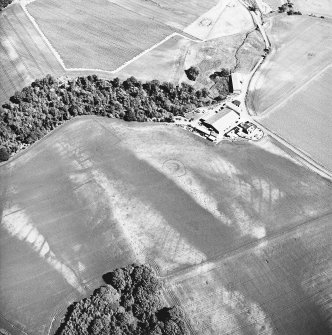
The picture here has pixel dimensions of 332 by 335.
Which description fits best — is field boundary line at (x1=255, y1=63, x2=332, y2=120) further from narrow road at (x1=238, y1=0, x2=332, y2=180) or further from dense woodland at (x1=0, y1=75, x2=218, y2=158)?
dense woodland at (x1=0, y1=75, x2=218, y2=158)

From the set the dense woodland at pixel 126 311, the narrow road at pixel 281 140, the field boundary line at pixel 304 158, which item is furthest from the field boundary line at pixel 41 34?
A: the dense woodland at pixel 126 311

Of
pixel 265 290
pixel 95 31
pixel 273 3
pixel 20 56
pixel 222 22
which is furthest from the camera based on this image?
pixel 273 3

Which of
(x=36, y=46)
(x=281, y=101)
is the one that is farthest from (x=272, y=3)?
(x=36, y=46)

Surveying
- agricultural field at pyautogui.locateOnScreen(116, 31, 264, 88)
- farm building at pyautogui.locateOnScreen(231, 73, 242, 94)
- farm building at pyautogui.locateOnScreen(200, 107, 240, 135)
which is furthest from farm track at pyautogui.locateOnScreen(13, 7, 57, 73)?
farm building at pyautogui.locateOnScreen(231, 73, 242, 94)

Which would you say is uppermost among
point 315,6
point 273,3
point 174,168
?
point 273,3

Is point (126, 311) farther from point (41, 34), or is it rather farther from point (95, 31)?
point (41, 34)

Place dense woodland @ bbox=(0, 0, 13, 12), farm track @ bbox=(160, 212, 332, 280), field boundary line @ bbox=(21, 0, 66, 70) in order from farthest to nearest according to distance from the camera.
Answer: dense woodland @ bbox=(0, 0, 13, 12), field boundary line @ bbox=(21, 0, 66, 70), farm track @ bbox=(160, 212, 332, 280)

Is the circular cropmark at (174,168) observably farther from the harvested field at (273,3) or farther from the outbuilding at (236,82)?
the harvested field at (273,3)
